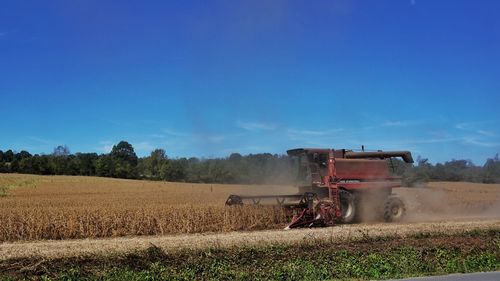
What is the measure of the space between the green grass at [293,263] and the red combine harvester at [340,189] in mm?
7408

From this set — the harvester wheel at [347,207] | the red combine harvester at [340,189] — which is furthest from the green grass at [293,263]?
the harvester wheel at [347,207]

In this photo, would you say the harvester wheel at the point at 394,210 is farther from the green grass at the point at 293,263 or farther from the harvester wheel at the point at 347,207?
the green grass at the point at 293,263

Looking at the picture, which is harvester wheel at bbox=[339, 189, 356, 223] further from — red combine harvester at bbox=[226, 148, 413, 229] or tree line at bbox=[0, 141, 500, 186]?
tree line at bbox=[0, 141, 500, 186]

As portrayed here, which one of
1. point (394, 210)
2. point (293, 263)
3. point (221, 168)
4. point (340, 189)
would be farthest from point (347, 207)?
point (221, 168)

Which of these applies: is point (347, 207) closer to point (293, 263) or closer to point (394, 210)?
point (394, 210)

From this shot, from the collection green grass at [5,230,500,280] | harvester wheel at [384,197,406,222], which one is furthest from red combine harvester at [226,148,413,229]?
green grass at [5,230,500,280]

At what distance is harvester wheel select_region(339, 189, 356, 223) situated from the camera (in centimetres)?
2078

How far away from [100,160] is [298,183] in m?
73.1

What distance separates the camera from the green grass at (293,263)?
9.00 meters

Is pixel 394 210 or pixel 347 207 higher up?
pixel 347 207

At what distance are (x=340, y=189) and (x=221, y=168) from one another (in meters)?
15.2

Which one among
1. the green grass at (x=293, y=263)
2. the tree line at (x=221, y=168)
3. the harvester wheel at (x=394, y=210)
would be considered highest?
the tree line at (x=221, y=168)

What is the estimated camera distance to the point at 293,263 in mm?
9805

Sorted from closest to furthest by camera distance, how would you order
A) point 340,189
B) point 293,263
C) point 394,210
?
point 293,263 → point 340,189 → point 394,210
